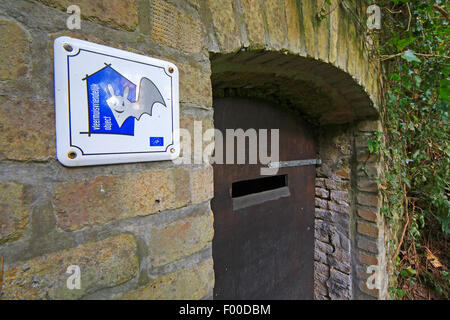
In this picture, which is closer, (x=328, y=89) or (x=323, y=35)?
(x=323, y=35)

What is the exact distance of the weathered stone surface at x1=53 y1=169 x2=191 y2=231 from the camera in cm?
46

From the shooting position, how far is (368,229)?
6.05 ft

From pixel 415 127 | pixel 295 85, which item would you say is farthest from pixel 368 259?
pixel 295 85

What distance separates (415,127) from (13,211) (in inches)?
100

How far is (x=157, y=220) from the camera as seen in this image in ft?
1.95

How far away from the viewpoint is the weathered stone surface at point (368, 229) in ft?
5.92

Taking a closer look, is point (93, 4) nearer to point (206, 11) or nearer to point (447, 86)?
point (206, 11)

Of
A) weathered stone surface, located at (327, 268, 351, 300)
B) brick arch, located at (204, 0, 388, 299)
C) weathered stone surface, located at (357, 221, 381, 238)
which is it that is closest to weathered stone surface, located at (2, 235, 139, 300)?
brick arch, located at (204, 0, 388, 299)

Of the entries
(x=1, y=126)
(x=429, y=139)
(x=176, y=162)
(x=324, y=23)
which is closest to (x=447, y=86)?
(x=429, y=139)

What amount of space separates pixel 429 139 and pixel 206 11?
7.13 ft

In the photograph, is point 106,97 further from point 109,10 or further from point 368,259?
point 368,259

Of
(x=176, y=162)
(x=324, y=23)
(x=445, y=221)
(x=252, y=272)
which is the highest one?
(x=324, y=23)

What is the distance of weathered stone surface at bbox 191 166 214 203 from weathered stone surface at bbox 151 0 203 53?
0.35 m
